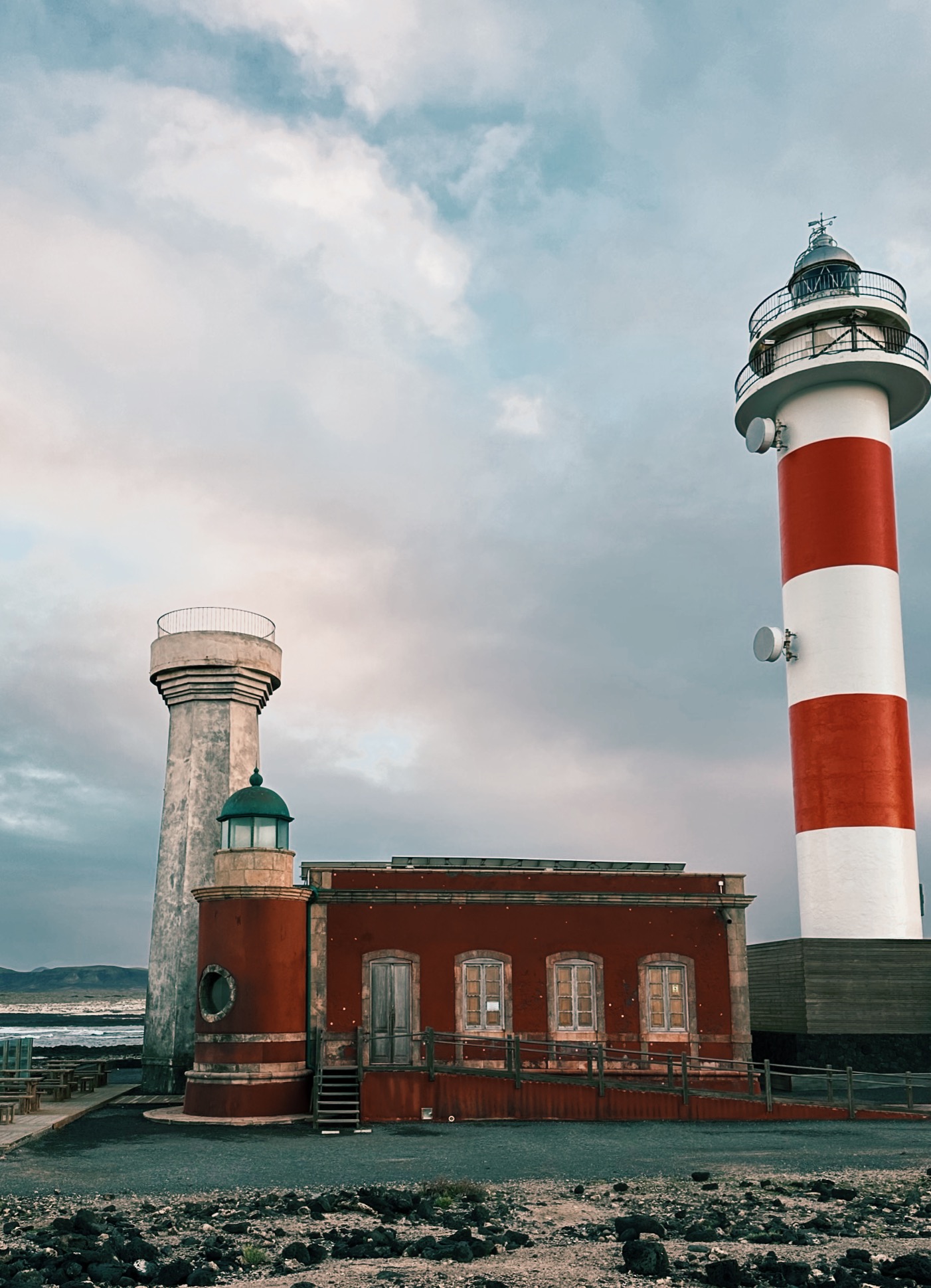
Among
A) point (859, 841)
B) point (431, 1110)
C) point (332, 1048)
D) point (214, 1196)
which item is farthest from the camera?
point (859, 841)

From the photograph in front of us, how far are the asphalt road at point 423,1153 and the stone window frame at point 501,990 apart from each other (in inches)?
108

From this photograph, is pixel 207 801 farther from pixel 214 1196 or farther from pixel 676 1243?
pixel 676 1243

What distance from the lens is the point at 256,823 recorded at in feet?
76.9

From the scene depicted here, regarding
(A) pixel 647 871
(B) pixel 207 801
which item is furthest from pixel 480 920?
(B) pixel 207 801

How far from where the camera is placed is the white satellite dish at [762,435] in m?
28.7

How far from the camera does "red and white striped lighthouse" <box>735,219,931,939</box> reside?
26.6 metres

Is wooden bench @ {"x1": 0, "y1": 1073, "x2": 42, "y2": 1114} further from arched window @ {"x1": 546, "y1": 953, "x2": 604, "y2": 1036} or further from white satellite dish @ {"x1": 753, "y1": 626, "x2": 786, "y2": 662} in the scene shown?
white satellite dish @ {"x1": 753, "y1": 626, "x2": 786, "y2": 662}

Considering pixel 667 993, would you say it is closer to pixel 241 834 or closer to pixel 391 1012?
pixel 391 1012

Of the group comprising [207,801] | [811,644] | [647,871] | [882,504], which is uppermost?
[882,504]

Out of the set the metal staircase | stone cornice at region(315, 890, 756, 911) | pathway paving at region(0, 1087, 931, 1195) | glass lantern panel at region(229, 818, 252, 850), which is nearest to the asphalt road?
pathway paving at region(0, 1087, 931, 1195)

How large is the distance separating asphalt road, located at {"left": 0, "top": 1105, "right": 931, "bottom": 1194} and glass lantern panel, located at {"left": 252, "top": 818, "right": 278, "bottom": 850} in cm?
521

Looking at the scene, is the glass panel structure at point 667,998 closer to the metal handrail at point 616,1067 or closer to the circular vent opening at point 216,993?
the metal handrail at point 616,1067

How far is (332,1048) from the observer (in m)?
22.8

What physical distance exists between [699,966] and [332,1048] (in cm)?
733
